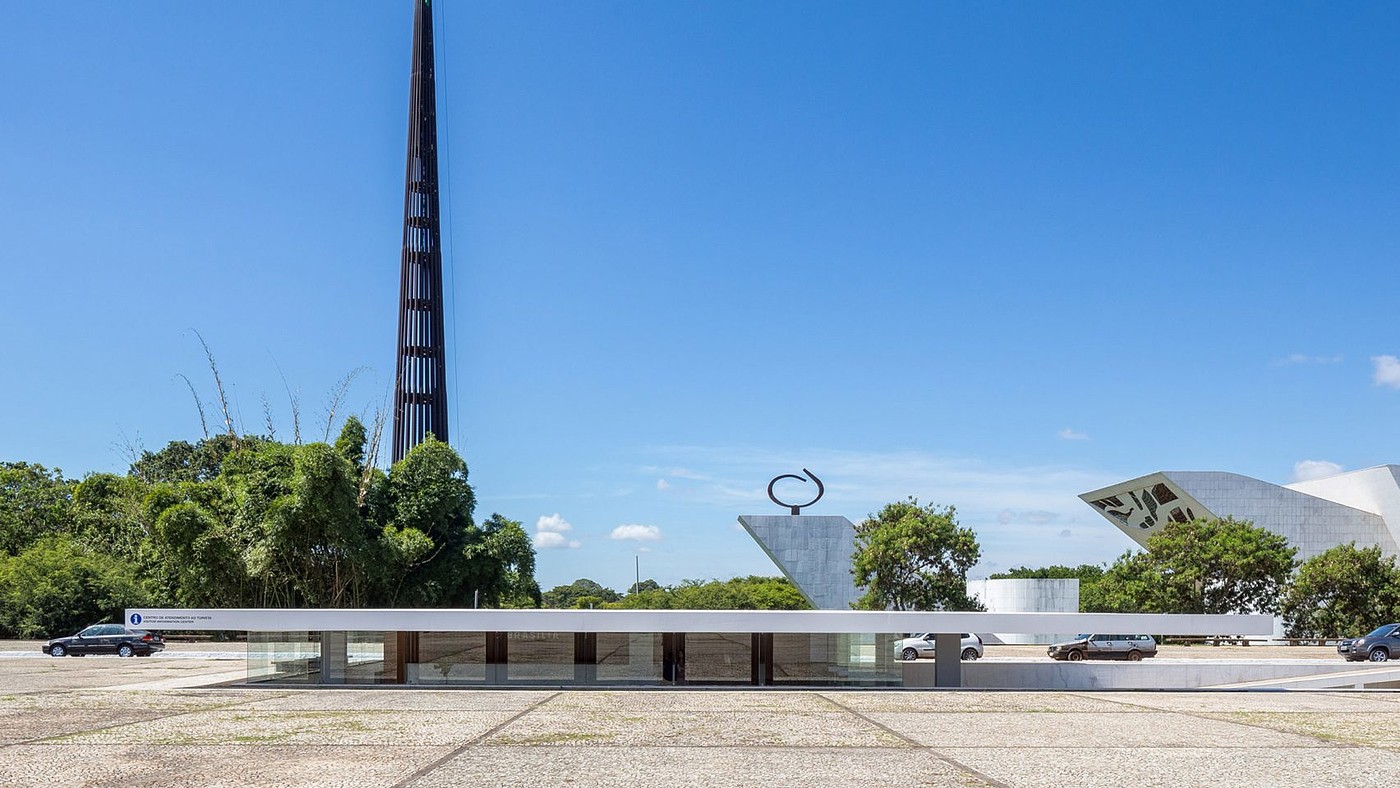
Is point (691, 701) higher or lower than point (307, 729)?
lower

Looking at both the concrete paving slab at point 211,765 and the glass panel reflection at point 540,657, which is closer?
the concrete paving slab at point 211,765

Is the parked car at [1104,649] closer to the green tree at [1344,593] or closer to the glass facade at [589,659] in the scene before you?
the glass facade at [589,659]

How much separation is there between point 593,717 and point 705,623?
616cm

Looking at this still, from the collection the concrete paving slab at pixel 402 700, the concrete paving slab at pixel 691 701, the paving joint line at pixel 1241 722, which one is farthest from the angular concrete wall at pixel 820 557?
the paving joint line at pixel 1241 722

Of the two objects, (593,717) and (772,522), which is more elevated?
(772,522)

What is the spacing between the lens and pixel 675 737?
19.3m

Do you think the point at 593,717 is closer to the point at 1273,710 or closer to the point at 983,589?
the point at 1273,710

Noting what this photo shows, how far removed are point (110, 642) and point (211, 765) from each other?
30630mm

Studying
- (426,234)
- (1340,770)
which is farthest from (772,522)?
(1340,770)

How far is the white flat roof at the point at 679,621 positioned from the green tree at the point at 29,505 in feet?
127

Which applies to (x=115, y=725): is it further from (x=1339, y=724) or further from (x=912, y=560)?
(x=912, y=560)

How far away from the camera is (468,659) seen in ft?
99.9

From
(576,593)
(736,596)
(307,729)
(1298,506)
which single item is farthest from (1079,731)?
(576,593)

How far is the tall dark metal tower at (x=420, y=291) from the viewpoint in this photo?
58688mm
